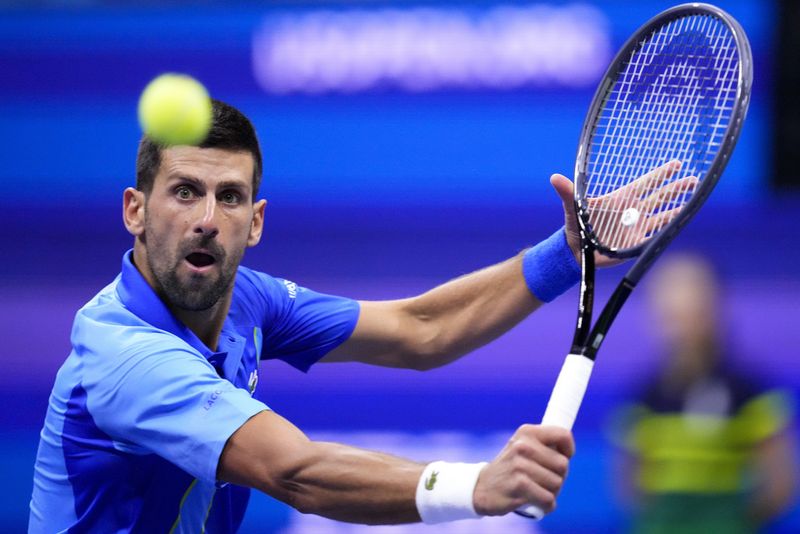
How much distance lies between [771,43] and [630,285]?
3.51 metres

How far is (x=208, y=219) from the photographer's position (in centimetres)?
278

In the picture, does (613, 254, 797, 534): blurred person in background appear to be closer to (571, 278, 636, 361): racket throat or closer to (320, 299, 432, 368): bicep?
(320, 299, 432, 368): bicep

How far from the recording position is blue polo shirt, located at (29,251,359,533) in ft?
8.07

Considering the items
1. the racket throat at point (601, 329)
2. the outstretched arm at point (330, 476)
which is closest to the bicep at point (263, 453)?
the outstretched arm at point (330, 476)

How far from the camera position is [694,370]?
→ 14.6 feet

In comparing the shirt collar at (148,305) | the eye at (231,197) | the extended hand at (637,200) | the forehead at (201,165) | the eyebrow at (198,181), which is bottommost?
the shirt collar at (148,305)

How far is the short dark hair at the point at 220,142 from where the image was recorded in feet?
9.33

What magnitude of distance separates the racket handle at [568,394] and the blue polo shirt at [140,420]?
0.57 m

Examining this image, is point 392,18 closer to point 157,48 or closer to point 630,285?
point 157,48

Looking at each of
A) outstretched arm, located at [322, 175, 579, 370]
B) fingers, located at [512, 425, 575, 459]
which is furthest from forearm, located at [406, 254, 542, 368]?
fingers, located at [512, 425, 575, 459]

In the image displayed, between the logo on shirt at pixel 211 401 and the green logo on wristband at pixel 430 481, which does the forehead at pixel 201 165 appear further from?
the green logo on wristband at pixel 430 481

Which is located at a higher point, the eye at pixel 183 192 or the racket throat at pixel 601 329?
the eye at pixel 183 192

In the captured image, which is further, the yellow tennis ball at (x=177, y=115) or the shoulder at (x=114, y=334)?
the yellow tennis ball at (x=177, y=115)

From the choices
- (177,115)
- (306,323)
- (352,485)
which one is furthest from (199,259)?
(352,485)
